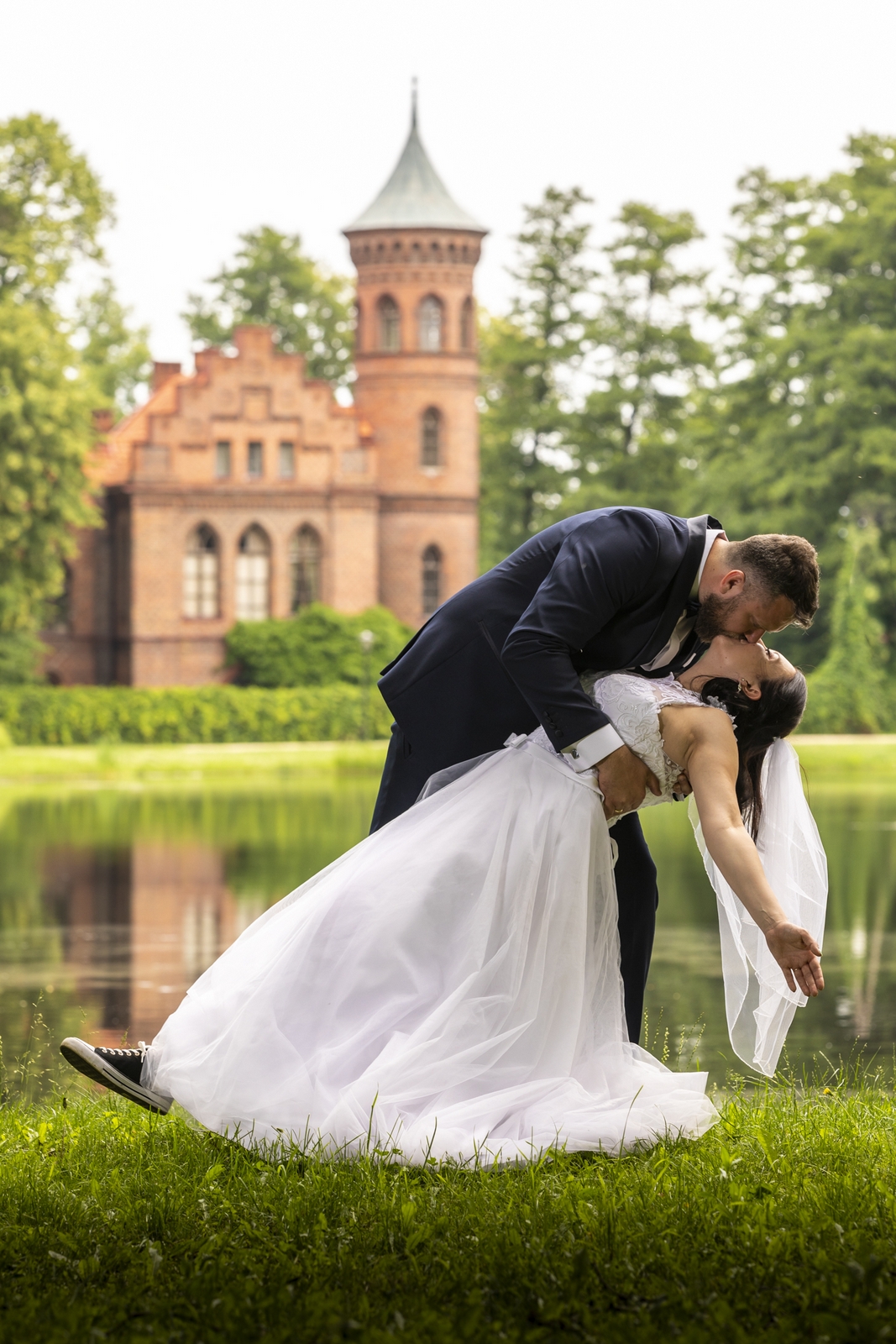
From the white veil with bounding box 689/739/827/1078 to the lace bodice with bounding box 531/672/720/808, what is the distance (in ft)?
1.19

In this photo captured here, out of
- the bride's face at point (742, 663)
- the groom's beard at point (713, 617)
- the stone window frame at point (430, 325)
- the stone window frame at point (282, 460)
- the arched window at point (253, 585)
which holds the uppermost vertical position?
the stone window frame at point (430, 325)

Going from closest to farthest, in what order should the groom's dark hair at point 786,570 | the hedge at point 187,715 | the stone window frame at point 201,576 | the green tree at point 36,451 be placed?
the groom's dark hair at point 786,570 → the green tree at point 36,451 → the hedge at point 187,715 → the stone window frame at point 201,576

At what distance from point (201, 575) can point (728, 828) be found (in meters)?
40.5

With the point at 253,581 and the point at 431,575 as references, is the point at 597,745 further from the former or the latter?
the point at 431,575

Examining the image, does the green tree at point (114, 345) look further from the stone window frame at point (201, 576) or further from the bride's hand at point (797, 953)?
the bride's hand at point (797, 953)

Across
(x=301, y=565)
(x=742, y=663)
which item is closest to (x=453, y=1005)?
(x=742, y=663)

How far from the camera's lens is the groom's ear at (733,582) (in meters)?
4.45

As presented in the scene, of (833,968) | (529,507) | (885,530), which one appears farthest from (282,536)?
(833,968)

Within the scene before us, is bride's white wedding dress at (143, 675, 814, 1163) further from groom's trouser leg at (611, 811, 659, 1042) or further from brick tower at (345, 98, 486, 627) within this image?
brick tower at (345, 98, 486, 627)

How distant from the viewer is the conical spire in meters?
45.3

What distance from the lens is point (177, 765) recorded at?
32375mm

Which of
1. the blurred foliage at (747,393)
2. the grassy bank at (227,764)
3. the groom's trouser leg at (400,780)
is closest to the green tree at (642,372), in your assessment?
the blurred foliage at (747,393)

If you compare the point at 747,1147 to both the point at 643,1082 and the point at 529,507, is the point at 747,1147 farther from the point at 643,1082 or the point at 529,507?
the point at 529,507

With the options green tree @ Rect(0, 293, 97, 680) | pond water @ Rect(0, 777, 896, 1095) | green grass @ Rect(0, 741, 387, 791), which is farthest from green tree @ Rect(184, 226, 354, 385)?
pond water @ Rect(0, 777, 896, 1095)
